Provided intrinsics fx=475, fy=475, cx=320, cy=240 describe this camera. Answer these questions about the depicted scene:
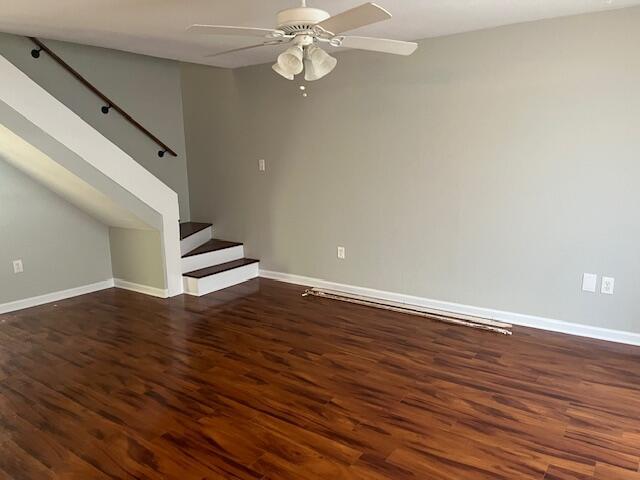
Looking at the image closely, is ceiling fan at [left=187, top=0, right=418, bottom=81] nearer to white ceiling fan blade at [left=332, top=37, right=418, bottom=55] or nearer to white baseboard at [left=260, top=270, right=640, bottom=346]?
white ceiling fan blade at [left=332, top=37, right=418, bottom=55]

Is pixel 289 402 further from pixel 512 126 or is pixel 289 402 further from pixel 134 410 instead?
pixel 512 126

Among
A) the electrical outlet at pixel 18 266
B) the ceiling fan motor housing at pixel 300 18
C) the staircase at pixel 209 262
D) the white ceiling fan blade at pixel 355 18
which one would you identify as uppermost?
the ceiling fan motor housing at pixel 300 18

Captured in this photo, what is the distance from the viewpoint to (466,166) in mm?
3725

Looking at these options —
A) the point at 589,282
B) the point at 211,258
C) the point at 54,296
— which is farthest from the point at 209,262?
the point at 589,282

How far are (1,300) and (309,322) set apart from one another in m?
2.74

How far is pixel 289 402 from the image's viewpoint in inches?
102

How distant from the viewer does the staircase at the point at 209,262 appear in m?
4.63

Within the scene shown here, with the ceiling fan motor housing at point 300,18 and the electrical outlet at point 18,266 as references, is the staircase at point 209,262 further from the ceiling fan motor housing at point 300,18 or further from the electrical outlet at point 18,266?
the ceiling fan motor housing at point 300,18

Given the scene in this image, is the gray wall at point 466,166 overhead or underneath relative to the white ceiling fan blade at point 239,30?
underneath

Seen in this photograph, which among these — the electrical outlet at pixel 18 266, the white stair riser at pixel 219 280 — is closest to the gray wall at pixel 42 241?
the electrical outlet at pixel 18 266

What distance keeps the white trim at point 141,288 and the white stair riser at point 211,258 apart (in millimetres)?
305

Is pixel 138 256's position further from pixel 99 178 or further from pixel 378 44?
pixel 378 44

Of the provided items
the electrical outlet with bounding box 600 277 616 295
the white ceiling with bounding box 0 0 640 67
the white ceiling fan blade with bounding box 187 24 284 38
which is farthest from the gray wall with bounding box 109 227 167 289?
the electrical outlet with bounding box 600 277 616 295

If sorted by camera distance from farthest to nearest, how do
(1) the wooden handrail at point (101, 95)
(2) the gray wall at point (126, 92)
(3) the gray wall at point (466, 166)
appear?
1. (2) the gray wall at point (126, 92)
2. (1) the wooden handrail at point (101, 95)
3. (3) the gray wall at point (466, 166)
